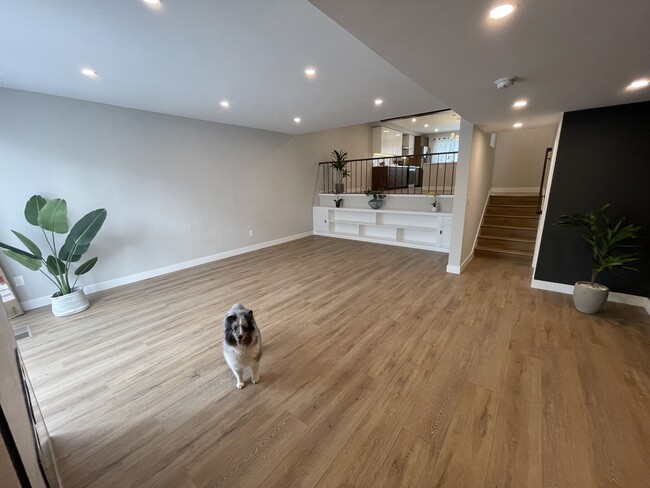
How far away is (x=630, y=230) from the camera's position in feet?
9.03

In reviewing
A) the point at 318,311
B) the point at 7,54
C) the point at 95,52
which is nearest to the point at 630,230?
the point at 318,311

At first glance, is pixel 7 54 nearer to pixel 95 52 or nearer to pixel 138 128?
pixel 95 52

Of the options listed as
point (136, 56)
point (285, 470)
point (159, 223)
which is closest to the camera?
point (285, 470)

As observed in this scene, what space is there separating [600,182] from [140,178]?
256 inches

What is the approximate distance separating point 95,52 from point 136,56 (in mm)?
310

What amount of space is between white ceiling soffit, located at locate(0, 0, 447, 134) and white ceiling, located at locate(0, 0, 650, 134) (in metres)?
0.01

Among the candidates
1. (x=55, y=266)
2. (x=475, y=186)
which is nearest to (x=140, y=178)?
(x=55, y=266)

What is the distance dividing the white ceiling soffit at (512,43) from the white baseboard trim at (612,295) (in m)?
2.31

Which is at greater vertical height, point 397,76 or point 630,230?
point 397,76

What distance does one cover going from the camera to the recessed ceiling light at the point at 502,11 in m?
1.24

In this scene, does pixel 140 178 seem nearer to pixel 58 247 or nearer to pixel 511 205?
pixel 58 247

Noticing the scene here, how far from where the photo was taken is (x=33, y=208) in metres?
3.04

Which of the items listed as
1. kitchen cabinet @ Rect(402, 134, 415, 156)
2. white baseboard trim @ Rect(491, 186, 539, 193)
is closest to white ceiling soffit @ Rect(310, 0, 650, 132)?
white baseboard trim @ Rect(491, 186, 539, 193)

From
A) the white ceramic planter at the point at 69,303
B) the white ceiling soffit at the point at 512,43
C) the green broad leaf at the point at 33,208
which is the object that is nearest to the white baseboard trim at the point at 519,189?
the white ceiling soffit at the point at 512,43
